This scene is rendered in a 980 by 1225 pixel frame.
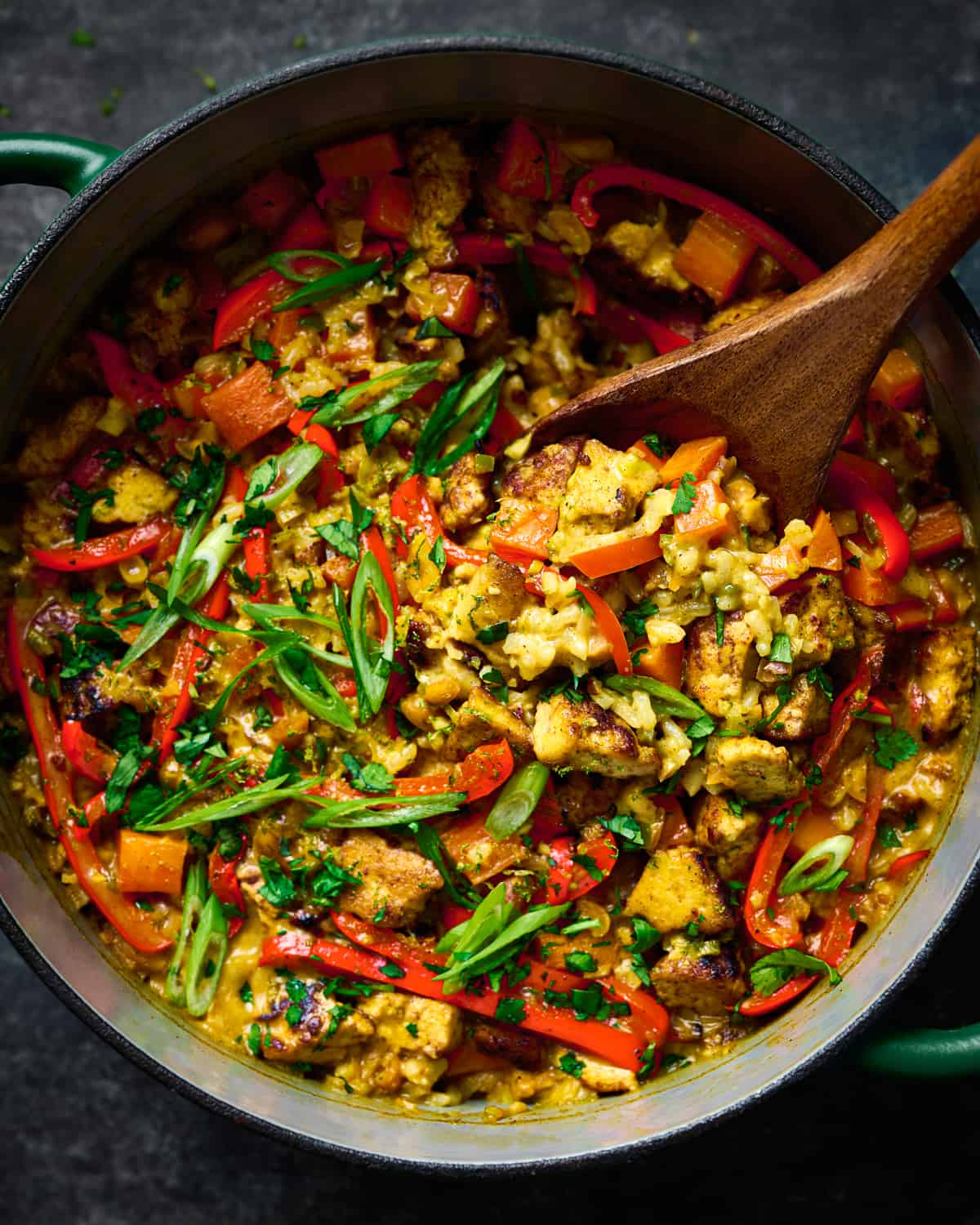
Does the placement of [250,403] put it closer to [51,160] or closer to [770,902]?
[51,160]

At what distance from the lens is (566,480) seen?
3.28 meters

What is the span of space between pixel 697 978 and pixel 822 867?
0.52m

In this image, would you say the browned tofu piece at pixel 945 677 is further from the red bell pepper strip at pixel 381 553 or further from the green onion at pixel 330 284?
the green onion at pixel 330 284

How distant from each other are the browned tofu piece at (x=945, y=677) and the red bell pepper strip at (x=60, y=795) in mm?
2523

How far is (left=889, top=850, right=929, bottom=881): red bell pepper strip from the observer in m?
3.48

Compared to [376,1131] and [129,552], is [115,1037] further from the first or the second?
[129,552]

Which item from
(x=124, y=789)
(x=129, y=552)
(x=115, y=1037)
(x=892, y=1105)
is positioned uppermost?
(x=129, y=552)

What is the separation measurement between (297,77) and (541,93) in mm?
748

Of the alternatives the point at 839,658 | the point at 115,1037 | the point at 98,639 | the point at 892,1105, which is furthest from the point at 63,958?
the point at 892,1105

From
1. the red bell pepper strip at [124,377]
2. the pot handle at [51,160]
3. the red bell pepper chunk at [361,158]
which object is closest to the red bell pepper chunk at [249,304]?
the red bell pepper strip at [124,377]

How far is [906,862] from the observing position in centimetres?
349

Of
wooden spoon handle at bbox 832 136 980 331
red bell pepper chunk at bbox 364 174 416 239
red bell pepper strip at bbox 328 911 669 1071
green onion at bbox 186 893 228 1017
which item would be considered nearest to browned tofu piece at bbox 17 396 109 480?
red bell pepper chunk at bbox 364 174 416 239

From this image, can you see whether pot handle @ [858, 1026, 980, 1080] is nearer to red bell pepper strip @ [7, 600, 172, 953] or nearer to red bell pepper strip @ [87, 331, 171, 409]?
red bell pepper strip @ [7, 600, 172, 953]

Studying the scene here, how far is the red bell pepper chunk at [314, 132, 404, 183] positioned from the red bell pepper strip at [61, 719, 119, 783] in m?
1.93
